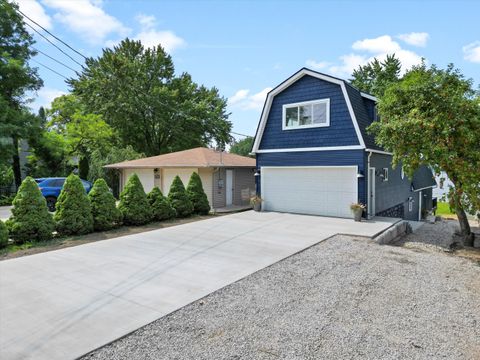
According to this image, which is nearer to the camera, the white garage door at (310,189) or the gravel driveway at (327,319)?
the gravel driveway at (327,319)

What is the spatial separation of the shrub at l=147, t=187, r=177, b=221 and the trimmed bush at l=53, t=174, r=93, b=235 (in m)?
2.53

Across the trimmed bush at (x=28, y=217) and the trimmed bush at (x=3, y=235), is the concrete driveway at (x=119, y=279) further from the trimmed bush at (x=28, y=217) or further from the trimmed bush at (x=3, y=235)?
the trimmed bush at (x=28, y=217)

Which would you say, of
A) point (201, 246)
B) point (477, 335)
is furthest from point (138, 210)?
point (477, 335)

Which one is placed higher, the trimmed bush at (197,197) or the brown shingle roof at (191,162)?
the brown shingle roof at (191,162)

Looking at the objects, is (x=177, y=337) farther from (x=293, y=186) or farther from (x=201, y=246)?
(x=293, y=186)

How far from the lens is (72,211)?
344 inches

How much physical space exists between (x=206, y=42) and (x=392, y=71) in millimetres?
22337

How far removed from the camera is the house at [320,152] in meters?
11.0

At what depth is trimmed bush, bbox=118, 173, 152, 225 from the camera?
1031cm

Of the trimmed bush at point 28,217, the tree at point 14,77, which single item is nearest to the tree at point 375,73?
the tree at point 14,77

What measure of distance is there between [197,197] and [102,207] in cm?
423

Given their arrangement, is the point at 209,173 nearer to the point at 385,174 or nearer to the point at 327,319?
the point at 385,174

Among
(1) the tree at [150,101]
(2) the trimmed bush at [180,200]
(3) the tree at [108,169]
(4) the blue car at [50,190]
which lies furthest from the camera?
(1) the tree at [150,101]

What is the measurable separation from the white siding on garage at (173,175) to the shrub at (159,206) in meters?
4.13
